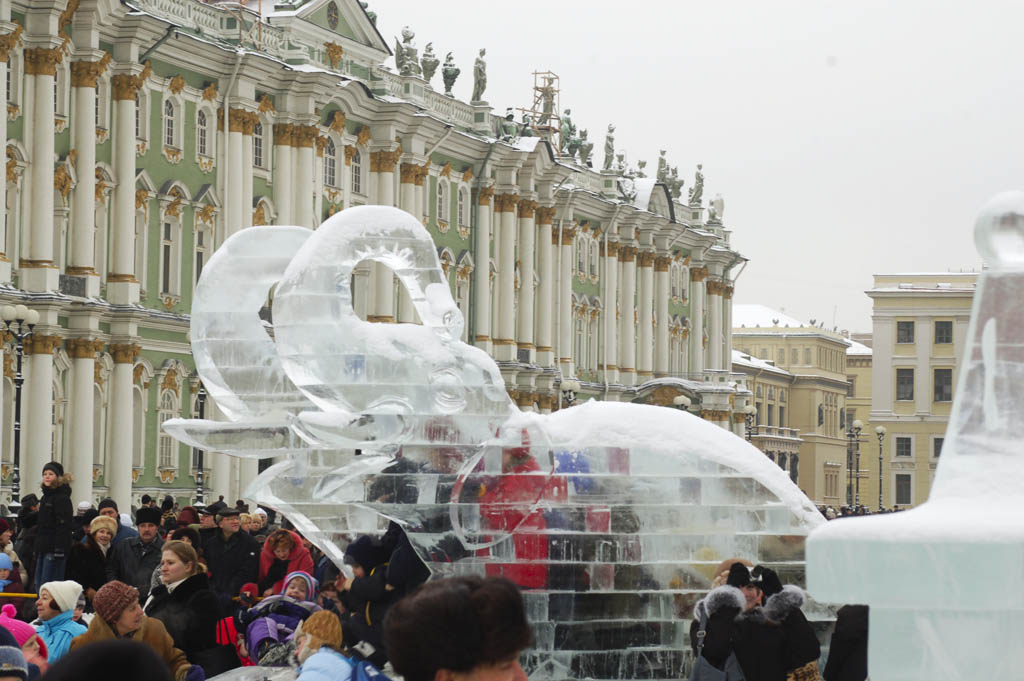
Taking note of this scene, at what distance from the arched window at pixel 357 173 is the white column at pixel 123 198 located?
32.1ft

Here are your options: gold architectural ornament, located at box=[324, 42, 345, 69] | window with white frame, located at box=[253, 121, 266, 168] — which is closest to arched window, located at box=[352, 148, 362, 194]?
gold architectural ornament, located at box=[324, 42, 345, 69]

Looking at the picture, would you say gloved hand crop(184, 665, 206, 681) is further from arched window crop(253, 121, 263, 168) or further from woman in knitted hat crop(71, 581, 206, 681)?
arched window crop(253, 121, 263, 168)

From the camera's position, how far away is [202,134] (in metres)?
40.3

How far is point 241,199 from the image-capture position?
40938 millimetres

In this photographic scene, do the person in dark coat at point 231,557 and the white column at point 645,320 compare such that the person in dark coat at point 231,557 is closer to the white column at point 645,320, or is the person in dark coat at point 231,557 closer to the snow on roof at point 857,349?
the white column at point 645,320

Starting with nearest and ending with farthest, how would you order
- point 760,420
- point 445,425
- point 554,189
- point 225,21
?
point 445,425 < point 225,21 < point 554,189 < point 760,420

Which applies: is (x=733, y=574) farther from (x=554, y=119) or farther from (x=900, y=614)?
(x=554, y=119)

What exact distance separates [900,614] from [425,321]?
27.3 feet

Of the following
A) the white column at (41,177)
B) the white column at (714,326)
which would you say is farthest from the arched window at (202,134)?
the white column at (714,326)

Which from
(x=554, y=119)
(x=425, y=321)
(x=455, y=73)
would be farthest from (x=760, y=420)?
(x=425, y=321)

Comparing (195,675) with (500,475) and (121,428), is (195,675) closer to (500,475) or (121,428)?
(500,475)

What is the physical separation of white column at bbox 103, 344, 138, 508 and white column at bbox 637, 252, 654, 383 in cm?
2858

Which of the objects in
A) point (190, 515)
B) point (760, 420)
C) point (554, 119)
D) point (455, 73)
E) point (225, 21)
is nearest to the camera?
point (190, 515)

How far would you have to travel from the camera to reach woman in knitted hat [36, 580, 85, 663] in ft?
32.4
